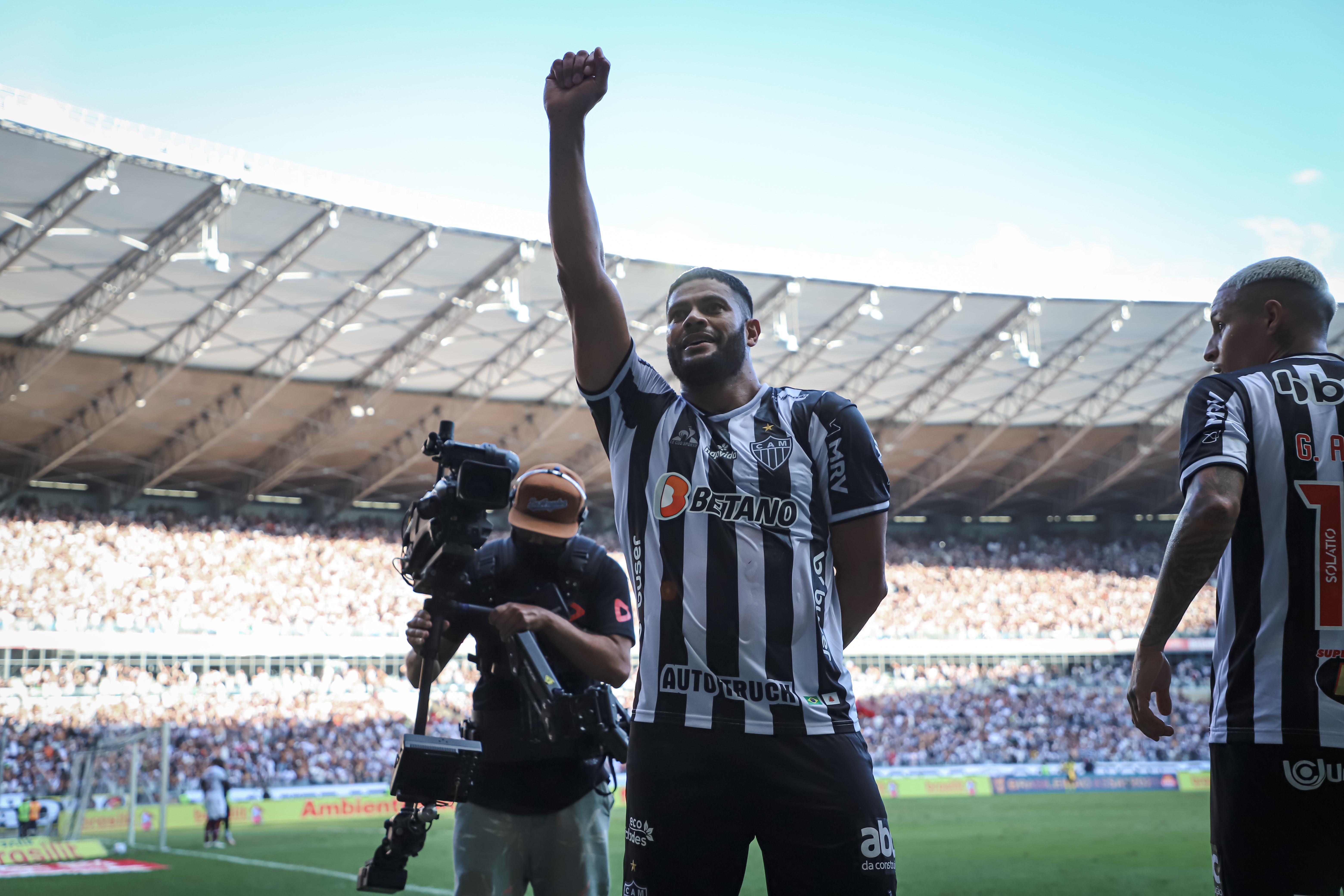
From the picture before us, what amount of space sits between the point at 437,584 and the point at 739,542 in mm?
1079

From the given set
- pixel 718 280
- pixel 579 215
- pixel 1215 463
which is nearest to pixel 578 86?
pixel 579 215

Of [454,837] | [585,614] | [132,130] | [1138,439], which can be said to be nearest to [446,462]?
[585,614]

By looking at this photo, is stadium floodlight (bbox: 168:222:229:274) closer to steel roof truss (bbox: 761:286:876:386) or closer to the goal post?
the goal post

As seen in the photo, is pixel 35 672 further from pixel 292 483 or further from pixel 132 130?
pixel 132 130

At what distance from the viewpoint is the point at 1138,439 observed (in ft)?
120

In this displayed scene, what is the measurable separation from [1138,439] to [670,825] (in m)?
38.5

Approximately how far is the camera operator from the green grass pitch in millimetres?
6419

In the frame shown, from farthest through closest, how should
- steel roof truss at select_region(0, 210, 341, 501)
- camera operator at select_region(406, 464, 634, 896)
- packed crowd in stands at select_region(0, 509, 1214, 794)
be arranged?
packed crowd in stands at select_region(0, 509, 1214, 794) < steel roof truss at select_region(0, 210, 341, 501) < camera operator at select_region(406, 464, 634, 896)

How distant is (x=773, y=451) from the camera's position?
251cm

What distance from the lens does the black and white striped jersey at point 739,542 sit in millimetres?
2322

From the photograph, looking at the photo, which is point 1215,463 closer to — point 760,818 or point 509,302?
point 760,818

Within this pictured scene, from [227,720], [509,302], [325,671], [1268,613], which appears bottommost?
[227,720]

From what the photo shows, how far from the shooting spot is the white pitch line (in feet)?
31.2

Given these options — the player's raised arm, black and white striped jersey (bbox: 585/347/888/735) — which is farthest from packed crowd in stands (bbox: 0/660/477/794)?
the player's raised arm
